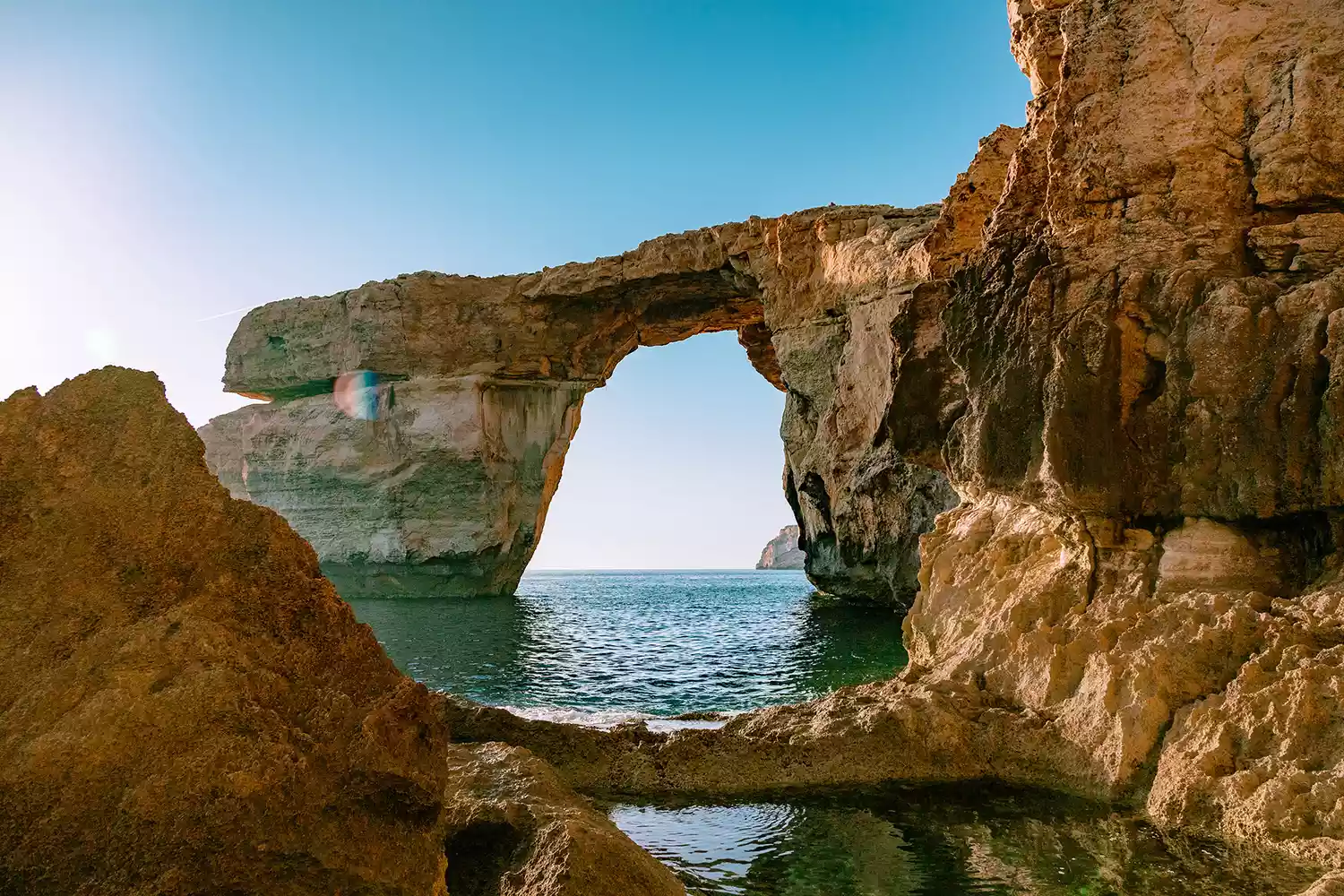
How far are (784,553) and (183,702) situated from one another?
505 ft

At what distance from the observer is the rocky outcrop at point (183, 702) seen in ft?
8.37

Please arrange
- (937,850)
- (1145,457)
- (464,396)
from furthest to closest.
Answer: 1. (464,396)
2. (1145,457)
3. (937,850)

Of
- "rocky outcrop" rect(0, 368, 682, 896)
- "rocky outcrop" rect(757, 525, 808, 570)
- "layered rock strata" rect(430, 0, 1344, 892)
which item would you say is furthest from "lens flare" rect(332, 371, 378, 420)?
"rocky outcrop" rect(757, 525, 808, 570)

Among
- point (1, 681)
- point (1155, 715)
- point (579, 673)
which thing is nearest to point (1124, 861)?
point (1155, 715)

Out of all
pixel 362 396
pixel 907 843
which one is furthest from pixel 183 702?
pixel 362 396

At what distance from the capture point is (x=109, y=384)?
3332mm

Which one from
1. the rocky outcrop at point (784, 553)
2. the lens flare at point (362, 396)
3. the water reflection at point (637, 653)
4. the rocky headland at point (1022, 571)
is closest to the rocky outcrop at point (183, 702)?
the rocky headland at point (1022, 571)

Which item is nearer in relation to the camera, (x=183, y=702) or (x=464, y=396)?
(x=183, y=702)

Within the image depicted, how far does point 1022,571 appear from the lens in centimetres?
767

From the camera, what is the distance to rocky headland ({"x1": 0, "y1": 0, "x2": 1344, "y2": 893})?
2.78 m

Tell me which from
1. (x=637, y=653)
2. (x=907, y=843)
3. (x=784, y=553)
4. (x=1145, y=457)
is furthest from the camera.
→ (x=784, y=553)

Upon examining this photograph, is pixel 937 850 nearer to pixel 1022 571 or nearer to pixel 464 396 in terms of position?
pixel 1022 571

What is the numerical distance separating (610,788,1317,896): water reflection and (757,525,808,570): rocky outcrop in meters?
144

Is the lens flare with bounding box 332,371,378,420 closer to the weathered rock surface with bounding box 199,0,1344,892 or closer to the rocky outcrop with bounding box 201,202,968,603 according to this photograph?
the rocky outcrop with bounding box 201,202,968,603
